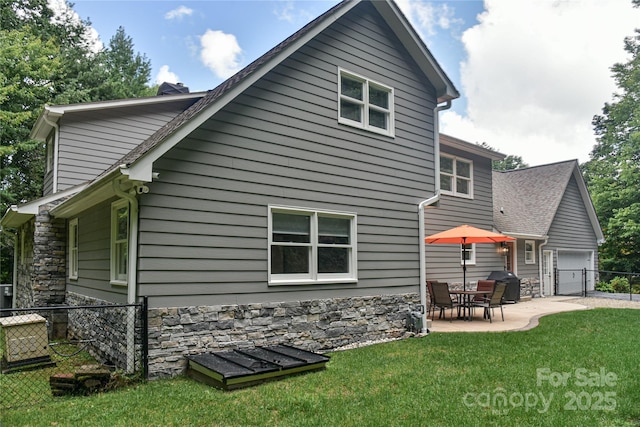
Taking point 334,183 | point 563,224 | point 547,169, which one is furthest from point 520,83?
point 334,183

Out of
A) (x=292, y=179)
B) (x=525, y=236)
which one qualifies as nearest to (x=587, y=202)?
(x=525, y=236)

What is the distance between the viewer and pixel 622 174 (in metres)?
22.2

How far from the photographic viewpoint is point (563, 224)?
18.0 m

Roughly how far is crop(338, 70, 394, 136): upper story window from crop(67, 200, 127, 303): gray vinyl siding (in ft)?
14.7

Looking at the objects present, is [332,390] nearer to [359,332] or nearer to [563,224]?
[359,332]

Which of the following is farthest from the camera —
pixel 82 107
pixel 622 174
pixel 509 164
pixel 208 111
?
pixel 509 164

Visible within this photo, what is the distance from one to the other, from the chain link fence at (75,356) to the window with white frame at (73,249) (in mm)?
1021

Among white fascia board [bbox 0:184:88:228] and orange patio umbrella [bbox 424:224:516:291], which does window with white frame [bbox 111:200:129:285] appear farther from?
orange patio umbrella [bbox 424:224:516:291]

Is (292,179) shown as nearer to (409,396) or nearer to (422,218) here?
(422,218)

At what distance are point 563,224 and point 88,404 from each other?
1873 centimetres

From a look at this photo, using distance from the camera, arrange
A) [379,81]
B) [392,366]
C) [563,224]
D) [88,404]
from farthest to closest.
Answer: [563,224], [379,81], [392,366], [88,404]

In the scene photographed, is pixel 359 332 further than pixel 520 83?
No

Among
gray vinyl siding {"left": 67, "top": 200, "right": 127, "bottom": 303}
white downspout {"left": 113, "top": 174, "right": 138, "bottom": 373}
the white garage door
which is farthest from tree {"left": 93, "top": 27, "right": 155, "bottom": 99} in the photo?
the white garage door

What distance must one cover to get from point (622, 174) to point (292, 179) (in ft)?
73.4
